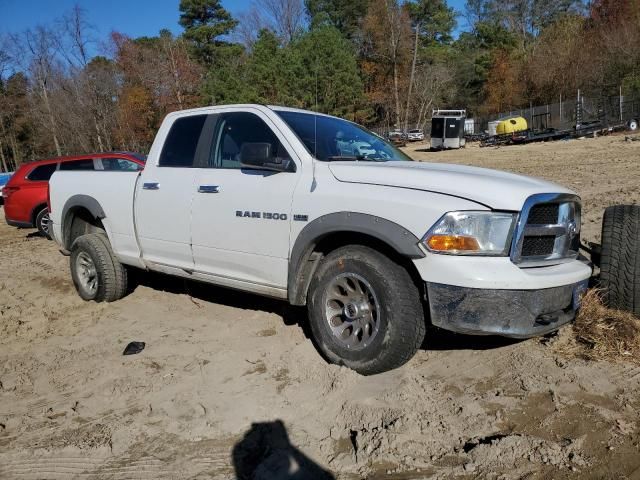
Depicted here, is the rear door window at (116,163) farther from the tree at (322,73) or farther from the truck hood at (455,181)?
the tree at (322,73)

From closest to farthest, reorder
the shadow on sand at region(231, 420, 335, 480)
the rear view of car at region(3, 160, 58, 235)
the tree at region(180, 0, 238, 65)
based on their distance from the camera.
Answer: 1. the shadow on sand at region(231, 420, 335, 480)
2. the rear view of car at region(3, 160, 58, 235)
3. the tree at region(180, 0, 238, 65)

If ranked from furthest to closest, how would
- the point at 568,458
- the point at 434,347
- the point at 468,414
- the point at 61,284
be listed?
the point at 61,284, the point at 434,347, the point at 468,414, the point at 568,458

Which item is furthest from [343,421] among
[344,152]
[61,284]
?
[61,284]

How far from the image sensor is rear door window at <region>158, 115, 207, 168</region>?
4734 millimetres

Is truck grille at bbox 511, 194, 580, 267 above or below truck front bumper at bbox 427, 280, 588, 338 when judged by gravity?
above

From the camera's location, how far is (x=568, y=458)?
2629 mm

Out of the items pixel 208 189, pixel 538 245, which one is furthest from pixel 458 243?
pixel 208 189

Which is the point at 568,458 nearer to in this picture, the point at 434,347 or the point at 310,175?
the point at 434,347

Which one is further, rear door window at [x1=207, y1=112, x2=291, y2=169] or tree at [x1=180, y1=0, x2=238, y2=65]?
tree at [x1=180, y1=0, x2=238, y2=65]

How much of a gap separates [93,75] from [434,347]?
130 feet

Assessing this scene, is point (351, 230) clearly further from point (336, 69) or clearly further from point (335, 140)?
point (336, 69)

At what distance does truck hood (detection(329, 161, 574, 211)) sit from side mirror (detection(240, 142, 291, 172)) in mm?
383

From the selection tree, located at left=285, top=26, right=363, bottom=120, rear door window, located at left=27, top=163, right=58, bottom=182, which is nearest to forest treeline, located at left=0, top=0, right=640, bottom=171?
tree, located at left=285, top=26, right=363, bottom=120

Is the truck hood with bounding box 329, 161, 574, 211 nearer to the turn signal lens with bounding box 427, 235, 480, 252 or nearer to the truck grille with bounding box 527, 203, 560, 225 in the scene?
the truck grille with bounding box 527, 203, 560, 225
